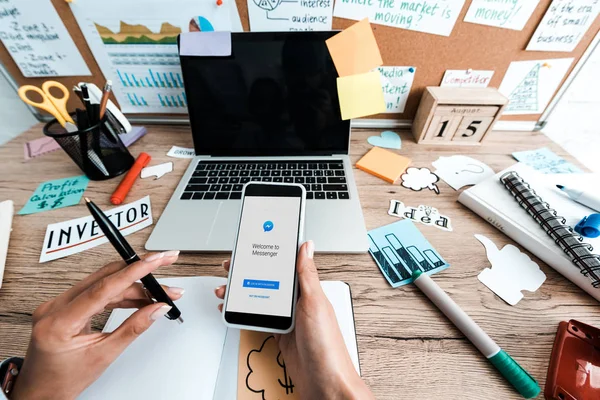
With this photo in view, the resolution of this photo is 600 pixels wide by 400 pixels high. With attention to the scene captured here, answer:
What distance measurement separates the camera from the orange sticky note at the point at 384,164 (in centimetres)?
54

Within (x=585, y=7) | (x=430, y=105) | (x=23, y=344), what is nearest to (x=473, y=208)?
(x=430, y=105)

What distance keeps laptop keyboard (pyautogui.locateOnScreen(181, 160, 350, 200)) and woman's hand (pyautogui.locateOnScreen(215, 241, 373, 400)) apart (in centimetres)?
20

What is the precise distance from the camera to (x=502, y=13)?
53cm

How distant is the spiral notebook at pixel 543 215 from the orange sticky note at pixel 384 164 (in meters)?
0.13

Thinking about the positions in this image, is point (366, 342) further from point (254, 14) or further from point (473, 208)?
point (254, 14)

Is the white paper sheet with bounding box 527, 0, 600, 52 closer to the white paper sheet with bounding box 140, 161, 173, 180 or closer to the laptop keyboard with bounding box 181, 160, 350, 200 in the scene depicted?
the laptop keyboard with bounding box 181, 160, 350, 200

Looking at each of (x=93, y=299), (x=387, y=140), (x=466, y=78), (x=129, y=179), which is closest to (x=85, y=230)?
(x=129, y=179)

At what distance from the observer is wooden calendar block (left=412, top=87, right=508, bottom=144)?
1.84ft

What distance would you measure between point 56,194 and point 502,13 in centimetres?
102

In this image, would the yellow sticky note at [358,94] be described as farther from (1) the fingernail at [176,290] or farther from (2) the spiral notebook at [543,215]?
(1) the fingernail at [176,290]

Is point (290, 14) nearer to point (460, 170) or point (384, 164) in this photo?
point (384, 164)

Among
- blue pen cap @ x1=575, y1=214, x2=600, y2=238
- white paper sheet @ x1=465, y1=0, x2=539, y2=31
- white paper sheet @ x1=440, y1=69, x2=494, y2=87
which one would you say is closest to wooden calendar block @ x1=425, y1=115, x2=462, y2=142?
white paper sheet @ x1=440, y1=69, x2=494, y2=87

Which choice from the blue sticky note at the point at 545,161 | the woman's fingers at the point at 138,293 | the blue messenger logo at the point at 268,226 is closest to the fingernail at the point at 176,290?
the woman's fingers at the point at 138,293

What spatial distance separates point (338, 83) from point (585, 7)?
54cm
